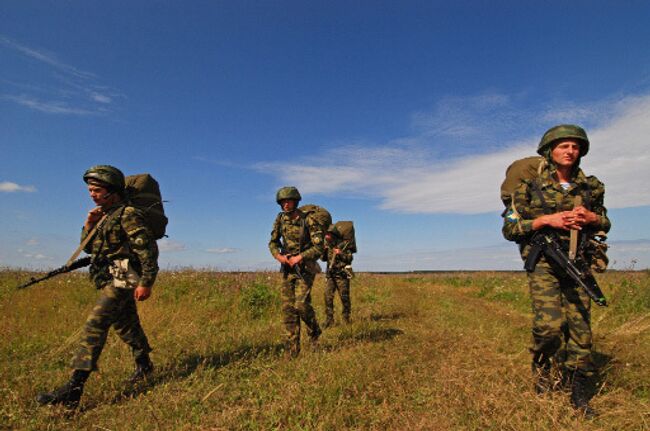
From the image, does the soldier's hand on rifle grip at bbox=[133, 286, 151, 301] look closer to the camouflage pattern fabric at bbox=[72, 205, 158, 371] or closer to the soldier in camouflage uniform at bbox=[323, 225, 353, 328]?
the camouflage pattern fabric at bbox=[72, 205, 158, 371]

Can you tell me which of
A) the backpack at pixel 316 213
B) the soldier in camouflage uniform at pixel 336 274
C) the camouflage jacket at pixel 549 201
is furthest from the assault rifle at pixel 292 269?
the camouflage jacket at pixel 549 201

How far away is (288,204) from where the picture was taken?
6766 mm

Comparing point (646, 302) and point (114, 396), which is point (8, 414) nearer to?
point (114, 396)

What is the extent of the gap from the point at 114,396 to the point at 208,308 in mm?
5350

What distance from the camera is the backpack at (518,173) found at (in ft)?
15.2

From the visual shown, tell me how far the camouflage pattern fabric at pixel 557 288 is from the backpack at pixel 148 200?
4729mm

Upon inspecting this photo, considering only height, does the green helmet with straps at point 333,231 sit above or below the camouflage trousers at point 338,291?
above

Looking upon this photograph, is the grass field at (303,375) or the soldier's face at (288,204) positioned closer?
the grass field at (303,375)

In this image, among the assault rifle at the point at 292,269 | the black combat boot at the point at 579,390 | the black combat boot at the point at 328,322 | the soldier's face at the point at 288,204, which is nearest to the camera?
the black combat boot at the point at 579,390

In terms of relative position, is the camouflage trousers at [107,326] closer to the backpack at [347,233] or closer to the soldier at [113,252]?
the soldier at [113,252]

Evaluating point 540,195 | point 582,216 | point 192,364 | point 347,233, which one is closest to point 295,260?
point 192,364

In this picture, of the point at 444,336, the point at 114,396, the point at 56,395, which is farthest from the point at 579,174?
the point at 56,395

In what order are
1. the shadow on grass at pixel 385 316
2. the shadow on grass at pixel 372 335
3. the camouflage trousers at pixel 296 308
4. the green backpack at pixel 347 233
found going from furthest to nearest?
the green backpack at pixel 347 233 < the shadow on grass at pixel 385 316 < the shadow on grass at pixel 372 335 < the camouflage trousers at pixel 296 308

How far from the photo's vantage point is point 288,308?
6.46 metres
